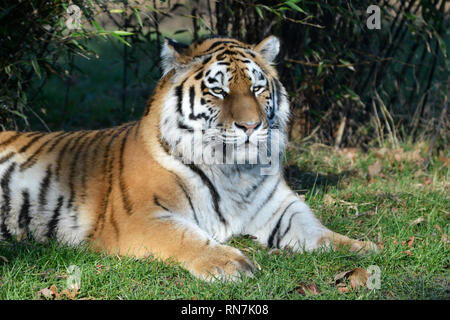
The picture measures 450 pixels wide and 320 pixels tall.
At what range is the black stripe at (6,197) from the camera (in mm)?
3604

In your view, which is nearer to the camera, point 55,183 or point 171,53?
point 171,53

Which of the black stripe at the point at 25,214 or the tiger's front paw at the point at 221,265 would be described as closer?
the tiger's front paw at the point at 221,265

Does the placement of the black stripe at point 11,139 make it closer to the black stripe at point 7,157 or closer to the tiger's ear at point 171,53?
the black stripe at point 7,157

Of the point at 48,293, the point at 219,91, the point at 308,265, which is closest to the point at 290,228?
the point at 308,265

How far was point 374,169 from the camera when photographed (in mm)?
5145

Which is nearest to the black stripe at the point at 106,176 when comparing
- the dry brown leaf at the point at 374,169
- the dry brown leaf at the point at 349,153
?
the dry brown leaf at the point at 374,169

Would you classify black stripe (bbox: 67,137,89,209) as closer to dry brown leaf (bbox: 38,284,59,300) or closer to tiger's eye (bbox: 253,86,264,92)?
dry brown leaf (bbox: 38,284,59,300)

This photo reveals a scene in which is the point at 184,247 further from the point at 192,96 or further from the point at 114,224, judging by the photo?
the point at 192,96

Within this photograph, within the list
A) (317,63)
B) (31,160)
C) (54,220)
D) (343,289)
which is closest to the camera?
(343,289)

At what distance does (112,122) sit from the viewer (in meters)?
6.36

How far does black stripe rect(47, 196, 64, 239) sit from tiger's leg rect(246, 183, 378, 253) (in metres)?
1.11

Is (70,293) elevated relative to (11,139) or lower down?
lower down

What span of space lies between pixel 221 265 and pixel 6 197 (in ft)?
5.00
